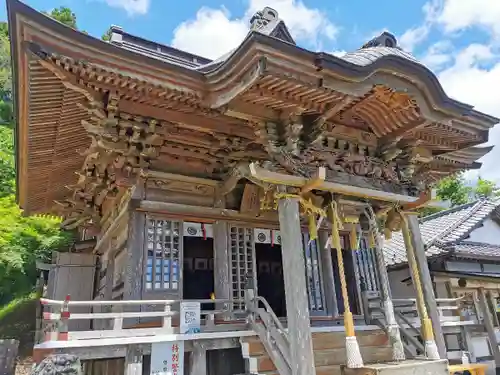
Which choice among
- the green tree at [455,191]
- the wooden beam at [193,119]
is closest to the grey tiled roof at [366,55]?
the wooden beam at [193,119]

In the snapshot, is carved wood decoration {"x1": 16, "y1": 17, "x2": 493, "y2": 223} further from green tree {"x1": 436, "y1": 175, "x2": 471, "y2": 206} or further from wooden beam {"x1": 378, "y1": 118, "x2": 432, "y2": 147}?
green tree {"x1": 436, "y1": 175, "x2": 471, "y2": 206}

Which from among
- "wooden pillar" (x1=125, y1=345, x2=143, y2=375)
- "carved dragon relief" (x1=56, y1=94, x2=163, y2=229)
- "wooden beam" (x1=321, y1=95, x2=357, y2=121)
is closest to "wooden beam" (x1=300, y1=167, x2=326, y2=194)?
"wooden beam" (x1=321, y1=95, x2=357, y2=121)

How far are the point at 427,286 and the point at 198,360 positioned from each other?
421cm

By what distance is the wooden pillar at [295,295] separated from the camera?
16.7 feet

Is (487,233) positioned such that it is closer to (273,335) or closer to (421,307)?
(421,307)

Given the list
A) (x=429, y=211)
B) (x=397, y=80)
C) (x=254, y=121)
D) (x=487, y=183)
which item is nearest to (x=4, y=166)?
(x=254, y=121)

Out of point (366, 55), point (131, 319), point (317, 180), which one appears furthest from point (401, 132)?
point (131, 319)

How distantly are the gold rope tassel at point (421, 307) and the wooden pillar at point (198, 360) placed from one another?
3557mm

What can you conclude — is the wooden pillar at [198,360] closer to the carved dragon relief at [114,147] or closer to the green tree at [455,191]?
the carved dragon relief at [114,147]

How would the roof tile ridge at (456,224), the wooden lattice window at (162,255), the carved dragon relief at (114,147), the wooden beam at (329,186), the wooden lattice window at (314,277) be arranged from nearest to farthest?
1. the wooden beam at (329,186)
2. the carved dragon relief at (114,147)
3. the wooden lattice window at (162,255)
4. the wooden lattice window at (314,277)
5. the roof tile ridge at (456,224)

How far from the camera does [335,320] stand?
8.21 m

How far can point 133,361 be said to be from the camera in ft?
18.2

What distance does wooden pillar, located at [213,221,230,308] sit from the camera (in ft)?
23.5

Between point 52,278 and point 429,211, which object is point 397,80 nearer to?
point 52,278
